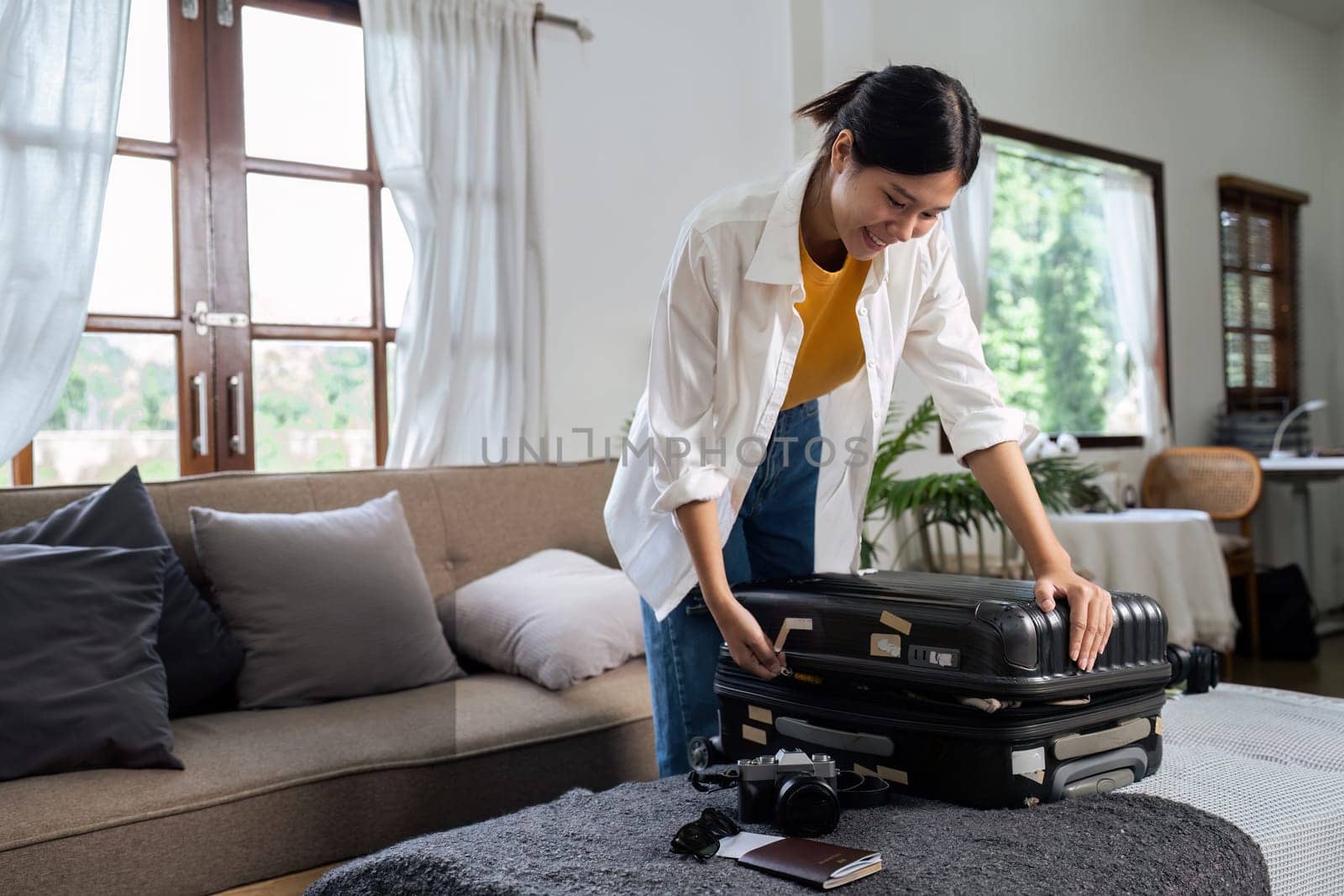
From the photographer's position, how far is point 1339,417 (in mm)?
6285

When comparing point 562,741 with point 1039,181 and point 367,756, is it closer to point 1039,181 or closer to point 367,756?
point 367,756

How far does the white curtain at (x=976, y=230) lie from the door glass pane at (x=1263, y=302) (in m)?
2.39

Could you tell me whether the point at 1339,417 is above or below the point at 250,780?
above

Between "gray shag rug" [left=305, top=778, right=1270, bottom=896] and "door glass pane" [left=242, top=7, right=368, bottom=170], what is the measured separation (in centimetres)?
241

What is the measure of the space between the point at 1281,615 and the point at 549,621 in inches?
149

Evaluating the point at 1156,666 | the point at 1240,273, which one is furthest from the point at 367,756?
the point at 1240,273

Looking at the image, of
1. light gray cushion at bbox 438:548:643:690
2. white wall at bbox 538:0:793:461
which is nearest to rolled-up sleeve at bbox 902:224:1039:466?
light gray cushion at bbox 438:548:643:690

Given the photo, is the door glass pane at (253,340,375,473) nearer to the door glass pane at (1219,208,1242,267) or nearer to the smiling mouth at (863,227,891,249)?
the smiling mouth at (863,227,891,249)

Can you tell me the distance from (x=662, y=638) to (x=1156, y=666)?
0.64 meters

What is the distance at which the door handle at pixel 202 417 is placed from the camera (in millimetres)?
2838

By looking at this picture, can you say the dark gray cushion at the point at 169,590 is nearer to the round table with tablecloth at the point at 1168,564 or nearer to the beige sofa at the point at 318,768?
the beige sofa at the point at 318,768

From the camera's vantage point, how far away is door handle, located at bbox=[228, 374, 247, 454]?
289cm

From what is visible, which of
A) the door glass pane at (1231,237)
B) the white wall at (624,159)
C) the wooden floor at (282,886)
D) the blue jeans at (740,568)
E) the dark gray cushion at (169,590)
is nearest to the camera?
the blue jeans at (740,568)

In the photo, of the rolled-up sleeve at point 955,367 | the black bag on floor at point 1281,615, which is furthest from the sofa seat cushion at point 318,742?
the black bag on floor at point 1281,615
